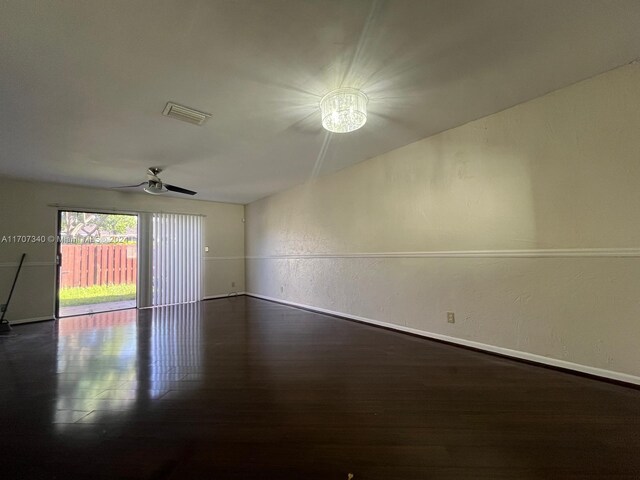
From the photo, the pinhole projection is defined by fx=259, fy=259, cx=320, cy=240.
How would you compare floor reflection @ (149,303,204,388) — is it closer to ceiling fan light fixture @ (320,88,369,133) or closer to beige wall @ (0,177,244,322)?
beige wall @ (0,177,244,322)

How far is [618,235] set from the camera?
1.92 metres

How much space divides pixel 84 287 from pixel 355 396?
228 inches

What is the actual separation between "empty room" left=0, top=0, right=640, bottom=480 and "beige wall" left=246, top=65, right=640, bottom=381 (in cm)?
2

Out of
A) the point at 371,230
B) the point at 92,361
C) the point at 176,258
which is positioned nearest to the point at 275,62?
the point at 371,230

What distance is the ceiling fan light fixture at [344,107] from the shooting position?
200cm

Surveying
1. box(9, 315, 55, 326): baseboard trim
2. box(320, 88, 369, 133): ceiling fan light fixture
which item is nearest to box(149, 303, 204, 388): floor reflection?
box(9, 315, 55, 326): baseboard trim

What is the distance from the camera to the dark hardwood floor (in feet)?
4.10

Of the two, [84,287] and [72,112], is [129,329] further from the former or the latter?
[72,112]

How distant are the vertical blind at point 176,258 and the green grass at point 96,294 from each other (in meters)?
0.74

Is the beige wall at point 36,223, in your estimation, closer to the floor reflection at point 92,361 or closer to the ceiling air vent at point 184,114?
the floor reflection at point 92,361

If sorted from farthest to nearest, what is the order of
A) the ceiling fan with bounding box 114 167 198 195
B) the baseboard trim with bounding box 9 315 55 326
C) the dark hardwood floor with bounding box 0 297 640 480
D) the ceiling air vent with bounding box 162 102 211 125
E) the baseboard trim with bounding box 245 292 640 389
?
the baseboard trim with bounding box 9 315 55 326, the ceiling fan with bounding box 114 167 198 195, the ceiling air vent with bounding box 162 102 211 125, the baseboard trim with bounding box 245 292 640 389, the dark hardwood floor with bounding box 0 297 640 480

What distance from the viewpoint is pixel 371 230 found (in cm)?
368

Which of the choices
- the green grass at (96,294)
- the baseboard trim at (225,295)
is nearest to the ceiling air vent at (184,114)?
the green grass at (96,294)

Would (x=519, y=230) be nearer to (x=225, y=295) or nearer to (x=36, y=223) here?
(x=225, y=295)
